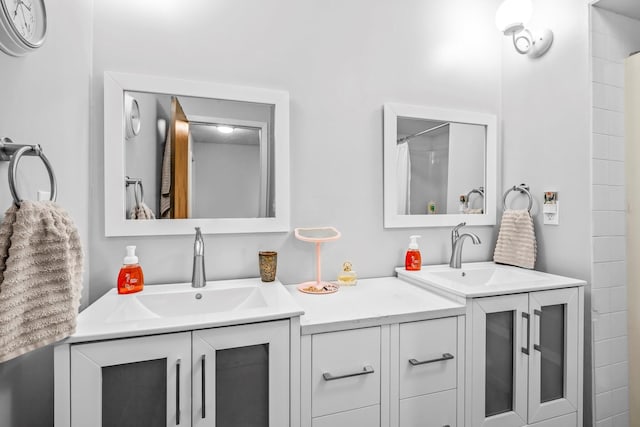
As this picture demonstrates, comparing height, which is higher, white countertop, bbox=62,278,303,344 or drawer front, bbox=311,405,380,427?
white countertop, bbox=62,278,303,344

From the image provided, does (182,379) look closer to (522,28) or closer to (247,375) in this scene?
(247,375)

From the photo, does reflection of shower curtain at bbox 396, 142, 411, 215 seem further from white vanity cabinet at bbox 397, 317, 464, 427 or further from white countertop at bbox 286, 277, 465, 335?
white vanity cabinet at bbox 397, 317, 464, 427

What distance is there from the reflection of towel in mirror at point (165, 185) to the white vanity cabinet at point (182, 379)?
597mm

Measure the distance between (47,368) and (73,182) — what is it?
23.3 inches

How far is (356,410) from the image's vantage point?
1.03m

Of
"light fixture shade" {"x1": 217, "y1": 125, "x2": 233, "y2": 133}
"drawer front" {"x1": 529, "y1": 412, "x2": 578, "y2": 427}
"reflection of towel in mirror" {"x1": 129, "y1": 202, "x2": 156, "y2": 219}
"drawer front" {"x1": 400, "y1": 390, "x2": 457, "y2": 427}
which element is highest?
"light fixture shade" {"x1": 217, "y1": 125, "x2": 233, "y2": 133}

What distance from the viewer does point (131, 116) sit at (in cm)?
129

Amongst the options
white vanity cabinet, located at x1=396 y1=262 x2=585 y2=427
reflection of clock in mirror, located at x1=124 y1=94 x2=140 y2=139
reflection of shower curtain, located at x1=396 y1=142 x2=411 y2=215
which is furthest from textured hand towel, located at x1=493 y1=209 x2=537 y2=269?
reflection of clock in mirror, located at x1=124 y1=94 x2=140 y2=139

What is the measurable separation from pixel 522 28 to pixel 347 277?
1442mm

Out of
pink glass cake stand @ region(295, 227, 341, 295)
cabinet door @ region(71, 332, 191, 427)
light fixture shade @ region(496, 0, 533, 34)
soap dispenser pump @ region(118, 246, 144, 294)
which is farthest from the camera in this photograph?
light fixture shade @ region(496, 0, 533, 34)

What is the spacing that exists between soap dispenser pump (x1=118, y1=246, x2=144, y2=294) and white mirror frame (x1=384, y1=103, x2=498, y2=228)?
1085 mm

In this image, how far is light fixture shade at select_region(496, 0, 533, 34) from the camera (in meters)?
1.54

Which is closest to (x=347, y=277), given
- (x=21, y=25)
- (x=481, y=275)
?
(x=481, y=275)

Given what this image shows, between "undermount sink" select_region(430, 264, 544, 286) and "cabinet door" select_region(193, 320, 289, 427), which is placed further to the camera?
"undermount sink" select_region(430, 264, 544, 286)
